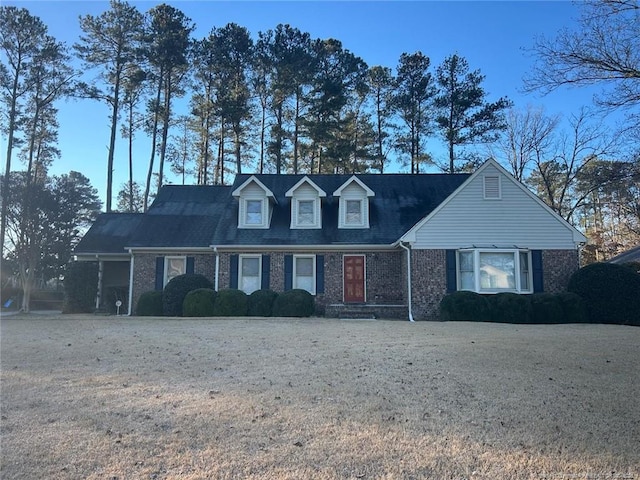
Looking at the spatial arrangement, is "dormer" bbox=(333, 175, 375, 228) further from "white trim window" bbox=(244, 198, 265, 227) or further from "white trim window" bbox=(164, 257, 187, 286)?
"white trim window" bbox=(164, 257, 187, 286)

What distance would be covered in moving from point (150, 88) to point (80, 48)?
179 inches

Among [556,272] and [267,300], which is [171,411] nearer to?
[267,300]

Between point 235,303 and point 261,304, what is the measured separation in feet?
3.05

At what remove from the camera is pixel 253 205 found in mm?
19578

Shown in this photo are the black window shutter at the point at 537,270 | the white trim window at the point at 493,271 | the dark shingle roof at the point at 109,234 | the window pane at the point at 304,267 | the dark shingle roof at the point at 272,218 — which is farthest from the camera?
the dark shingle roof at the point at 109,234

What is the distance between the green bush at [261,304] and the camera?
655 inches

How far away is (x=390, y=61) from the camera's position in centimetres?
3241

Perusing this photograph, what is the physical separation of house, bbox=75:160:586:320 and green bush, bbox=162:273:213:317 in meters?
0.98

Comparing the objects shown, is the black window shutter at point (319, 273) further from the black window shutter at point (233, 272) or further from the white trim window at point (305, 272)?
the black window shutter at point (233, 272)

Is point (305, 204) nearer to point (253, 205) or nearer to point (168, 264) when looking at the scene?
point (253, 205)

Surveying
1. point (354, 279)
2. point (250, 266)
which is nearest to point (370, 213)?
point (354, 279)

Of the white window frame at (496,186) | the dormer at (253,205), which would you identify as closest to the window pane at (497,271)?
the white window frame at (496,186)

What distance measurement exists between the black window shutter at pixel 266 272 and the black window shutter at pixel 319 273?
1.90 m

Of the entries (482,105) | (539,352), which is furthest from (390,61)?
(539,352)
